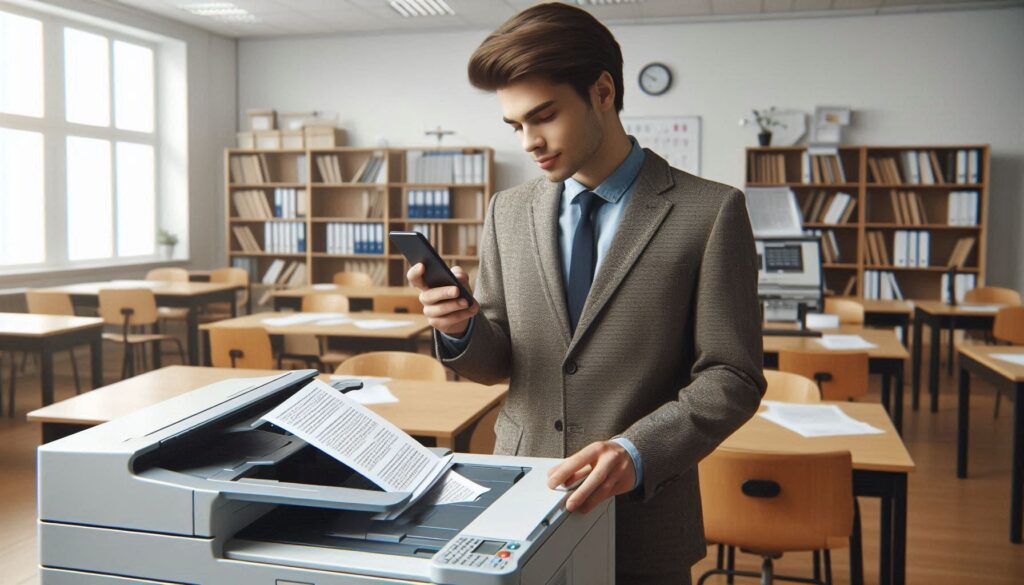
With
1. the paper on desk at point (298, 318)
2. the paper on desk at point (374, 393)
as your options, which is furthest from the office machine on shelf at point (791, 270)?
the paper on desk at point (298, 318)

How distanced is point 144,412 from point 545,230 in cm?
58

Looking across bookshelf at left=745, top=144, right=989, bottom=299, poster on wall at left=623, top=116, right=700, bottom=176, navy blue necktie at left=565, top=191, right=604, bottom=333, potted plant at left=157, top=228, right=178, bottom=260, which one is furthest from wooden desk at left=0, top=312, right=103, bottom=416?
bookshelf at left=745, top=144, right=989, bottom=299

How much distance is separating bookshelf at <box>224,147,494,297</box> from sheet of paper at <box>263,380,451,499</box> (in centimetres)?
673

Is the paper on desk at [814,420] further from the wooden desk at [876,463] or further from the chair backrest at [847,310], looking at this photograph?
the chair backrest at [847,310]

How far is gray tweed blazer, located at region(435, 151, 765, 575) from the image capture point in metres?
1.07

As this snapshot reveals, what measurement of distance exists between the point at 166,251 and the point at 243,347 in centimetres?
461

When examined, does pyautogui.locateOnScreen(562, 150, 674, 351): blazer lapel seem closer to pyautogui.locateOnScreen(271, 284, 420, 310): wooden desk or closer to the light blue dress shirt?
the light blue dress shirt

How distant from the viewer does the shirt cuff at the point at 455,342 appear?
1173 mm

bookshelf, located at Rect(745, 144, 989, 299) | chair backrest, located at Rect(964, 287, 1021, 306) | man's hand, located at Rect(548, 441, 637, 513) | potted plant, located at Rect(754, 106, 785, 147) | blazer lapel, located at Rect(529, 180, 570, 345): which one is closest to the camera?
man's hand, located at Rect(548, 441, 637, 513)

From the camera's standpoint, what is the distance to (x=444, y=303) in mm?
1109

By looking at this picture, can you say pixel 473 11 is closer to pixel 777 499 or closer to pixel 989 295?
pixel 989 295

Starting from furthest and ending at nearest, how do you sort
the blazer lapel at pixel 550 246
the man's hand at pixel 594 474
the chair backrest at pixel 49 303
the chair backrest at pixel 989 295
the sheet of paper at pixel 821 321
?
the chair backrest at pixel 989 295 < the chair backrest at pixel 49 303 < the sheet of paper at pixel 821 321 < the blazer lapel at pixel 550 246 < the man's hand at pixel 594 474

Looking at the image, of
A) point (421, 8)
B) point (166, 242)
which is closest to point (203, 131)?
point (166, 242)

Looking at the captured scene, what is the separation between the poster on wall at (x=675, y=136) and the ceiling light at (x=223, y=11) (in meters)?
3.50
